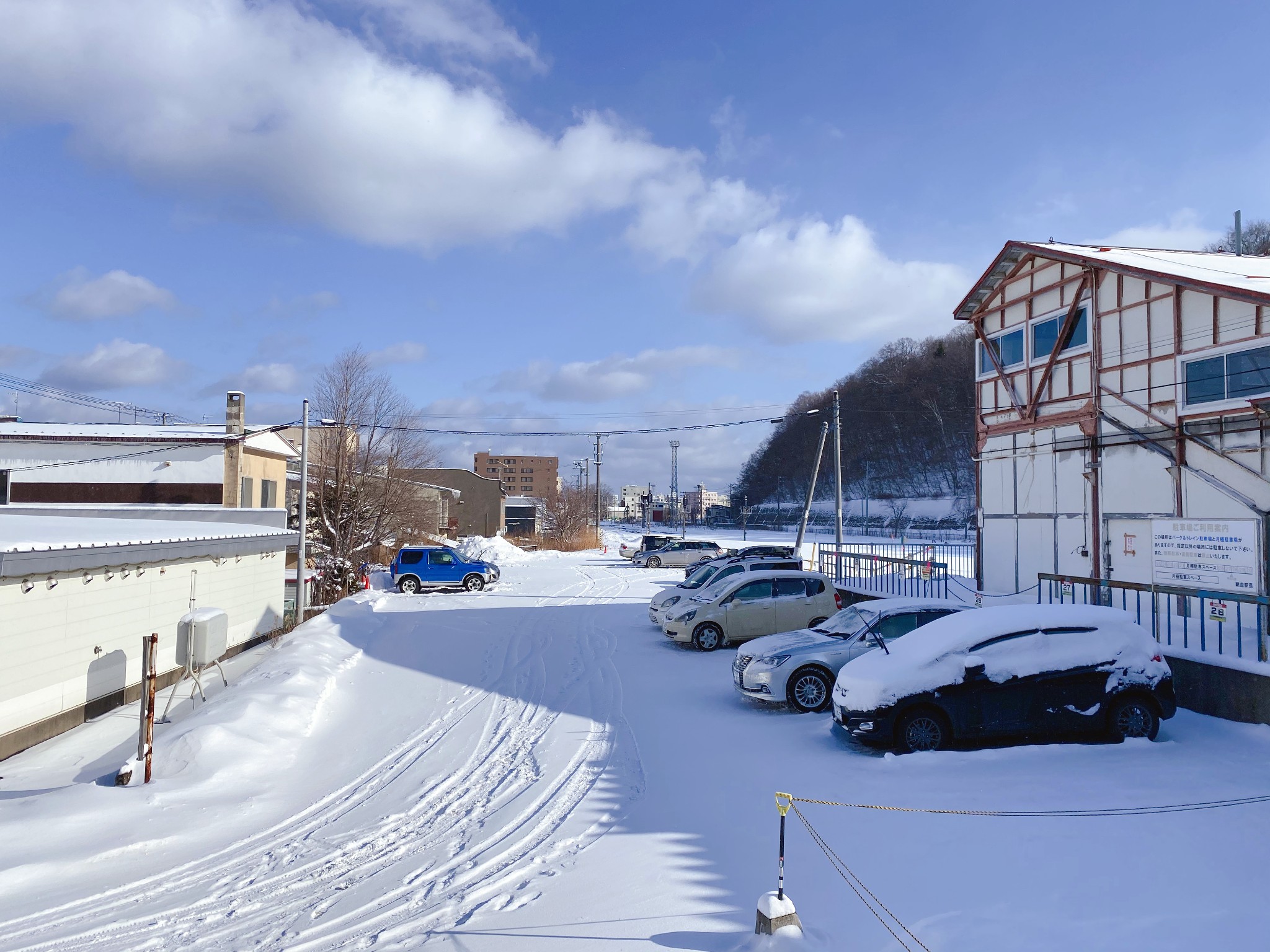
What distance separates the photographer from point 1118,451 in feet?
56.4

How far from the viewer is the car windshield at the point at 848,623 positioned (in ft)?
37.3

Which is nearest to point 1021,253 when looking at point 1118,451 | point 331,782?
point 1118,451

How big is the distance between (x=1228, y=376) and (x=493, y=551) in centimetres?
3579

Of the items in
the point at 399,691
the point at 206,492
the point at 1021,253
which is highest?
the point at 1021,253

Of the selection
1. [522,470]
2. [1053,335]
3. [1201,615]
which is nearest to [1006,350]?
[1053,335]

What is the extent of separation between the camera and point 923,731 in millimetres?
8750

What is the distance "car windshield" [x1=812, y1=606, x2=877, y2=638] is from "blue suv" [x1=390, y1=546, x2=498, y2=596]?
18.3 meters

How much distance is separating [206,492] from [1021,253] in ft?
92.1

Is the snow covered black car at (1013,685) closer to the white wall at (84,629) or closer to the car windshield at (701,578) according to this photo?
the white wall at (84,629)

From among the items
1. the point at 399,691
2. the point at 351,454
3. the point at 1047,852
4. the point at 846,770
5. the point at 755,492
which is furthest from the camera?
the point at 755,492

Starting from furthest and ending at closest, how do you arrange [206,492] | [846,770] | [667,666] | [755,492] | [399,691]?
[755,492] → [206,492] → [667,666] → [399,691] → [846,770]

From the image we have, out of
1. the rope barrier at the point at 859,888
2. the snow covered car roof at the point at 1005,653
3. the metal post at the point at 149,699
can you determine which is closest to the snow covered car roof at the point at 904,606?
the snow covered car roof at the point at 1005,653

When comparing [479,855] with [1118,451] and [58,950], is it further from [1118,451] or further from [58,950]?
[1118,451]

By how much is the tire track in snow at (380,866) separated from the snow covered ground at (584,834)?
0.02 meters
